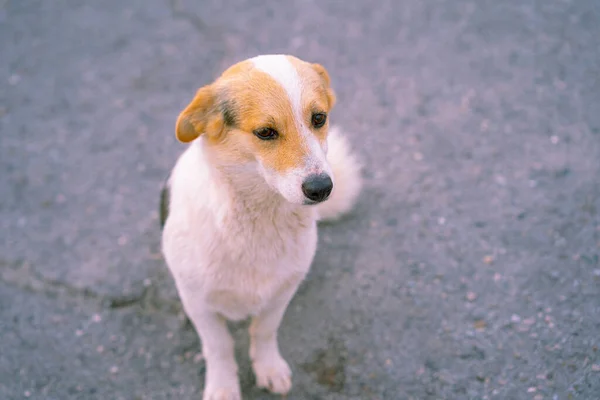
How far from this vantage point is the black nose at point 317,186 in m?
2.04

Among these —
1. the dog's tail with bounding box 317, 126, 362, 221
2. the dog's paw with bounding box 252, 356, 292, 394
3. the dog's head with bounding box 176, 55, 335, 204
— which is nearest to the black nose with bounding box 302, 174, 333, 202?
the dog's head with bounding box 176, 55, 335, 204

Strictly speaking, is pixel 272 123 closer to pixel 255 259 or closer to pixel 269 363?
pixel 255 259

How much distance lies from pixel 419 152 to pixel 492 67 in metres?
1.08

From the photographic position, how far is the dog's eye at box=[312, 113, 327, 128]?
2162mm

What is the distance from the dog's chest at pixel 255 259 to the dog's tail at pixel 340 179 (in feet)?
1.45

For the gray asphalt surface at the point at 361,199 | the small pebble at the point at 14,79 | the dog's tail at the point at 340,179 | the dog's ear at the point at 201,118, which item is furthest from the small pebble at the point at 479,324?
the small pebble at the point at 14,79

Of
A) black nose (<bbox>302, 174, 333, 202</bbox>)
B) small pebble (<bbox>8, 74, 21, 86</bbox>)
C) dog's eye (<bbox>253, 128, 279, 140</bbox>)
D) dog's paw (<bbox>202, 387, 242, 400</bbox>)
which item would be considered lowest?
dog's paw (<bbox>202, 387, 242, 400</bbox>)

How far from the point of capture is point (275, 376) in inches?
112

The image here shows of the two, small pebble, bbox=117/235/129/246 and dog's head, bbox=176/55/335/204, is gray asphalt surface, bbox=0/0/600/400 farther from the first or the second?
dog's head, bbox=176/55/335/204

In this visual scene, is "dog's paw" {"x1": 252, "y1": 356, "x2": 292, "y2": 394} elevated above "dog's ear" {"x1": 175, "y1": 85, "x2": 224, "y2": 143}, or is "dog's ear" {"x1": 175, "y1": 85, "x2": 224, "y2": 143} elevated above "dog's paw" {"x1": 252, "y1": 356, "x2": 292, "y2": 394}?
"dog's ear" {"x1": 175, "y1": 85, "x2": 224, "y2": 143}

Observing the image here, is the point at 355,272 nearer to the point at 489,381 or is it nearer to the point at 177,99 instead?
the point at 489,381

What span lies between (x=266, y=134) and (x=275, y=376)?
1.34 meters

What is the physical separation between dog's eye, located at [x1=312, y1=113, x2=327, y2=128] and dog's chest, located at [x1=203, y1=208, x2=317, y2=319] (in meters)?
0.42

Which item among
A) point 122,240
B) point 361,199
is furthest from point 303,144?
point 122,240
